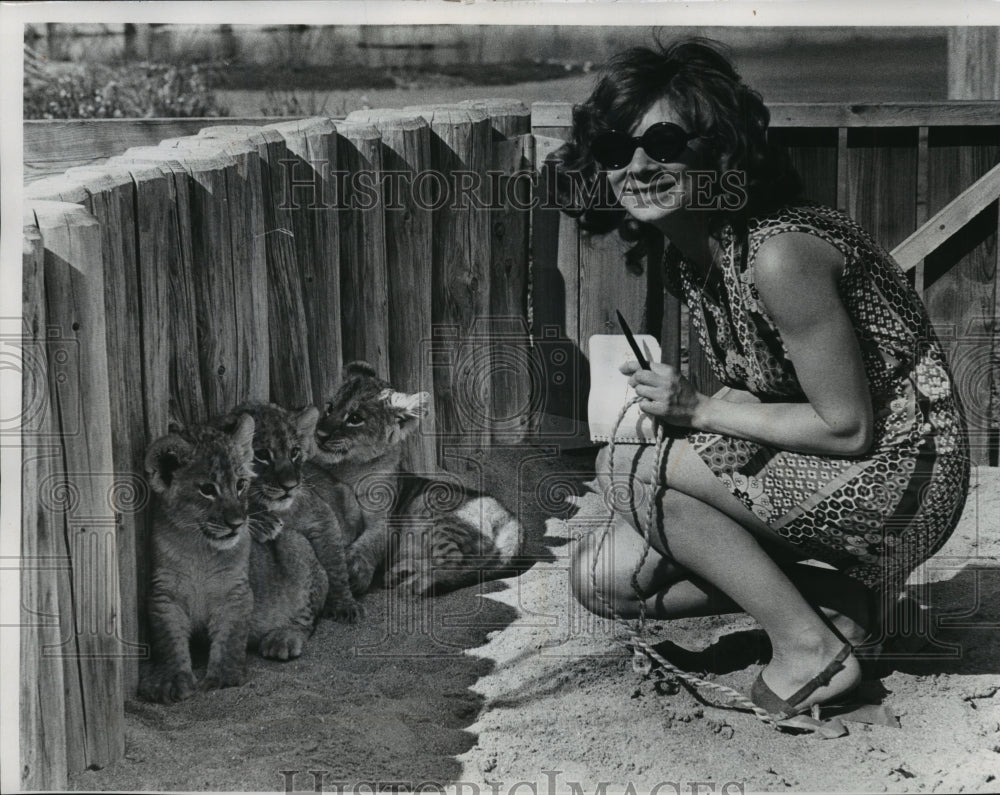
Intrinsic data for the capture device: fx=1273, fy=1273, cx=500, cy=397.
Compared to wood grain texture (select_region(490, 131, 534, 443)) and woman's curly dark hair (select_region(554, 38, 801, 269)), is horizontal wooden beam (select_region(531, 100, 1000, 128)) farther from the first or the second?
woman's curly dark hair (select_region(554, 38, 801, 269))

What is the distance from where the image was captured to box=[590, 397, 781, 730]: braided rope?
3453mm

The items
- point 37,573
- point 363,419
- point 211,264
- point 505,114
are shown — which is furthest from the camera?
point 505,114

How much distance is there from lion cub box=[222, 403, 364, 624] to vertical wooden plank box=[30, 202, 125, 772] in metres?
0.58

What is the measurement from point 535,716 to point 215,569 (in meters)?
0.99

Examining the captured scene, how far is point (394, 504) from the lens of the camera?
4.27 meters

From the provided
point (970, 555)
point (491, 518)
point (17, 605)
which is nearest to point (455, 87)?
point (491, 518)

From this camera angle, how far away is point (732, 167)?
329 cm

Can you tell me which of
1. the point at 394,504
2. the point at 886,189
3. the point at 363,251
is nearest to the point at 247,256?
the point at 363,251

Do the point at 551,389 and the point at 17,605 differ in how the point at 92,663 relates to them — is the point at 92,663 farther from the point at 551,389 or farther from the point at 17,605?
the point at 551,389

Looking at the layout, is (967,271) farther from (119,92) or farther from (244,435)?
(119,92)

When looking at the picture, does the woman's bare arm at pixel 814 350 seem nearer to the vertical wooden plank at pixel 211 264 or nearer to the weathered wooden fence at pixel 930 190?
the weathered wooden fence at pixel 930 190

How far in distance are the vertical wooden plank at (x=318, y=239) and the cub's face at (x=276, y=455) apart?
0.59 ft

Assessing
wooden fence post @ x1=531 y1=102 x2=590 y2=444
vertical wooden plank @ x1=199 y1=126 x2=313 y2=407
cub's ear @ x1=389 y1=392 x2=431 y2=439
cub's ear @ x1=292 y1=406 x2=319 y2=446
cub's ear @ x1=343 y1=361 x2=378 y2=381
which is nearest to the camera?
vertical wooden plank @ x1=199 y1=126 x2=313 y2=407

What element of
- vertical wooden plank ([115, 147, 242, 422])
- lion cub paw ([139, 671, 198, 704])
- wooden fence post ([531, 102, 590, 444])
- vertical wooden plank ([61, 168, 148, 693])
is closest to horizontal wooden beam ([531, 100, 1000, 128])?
wooden fence post ([531, 102, 590, 444])
